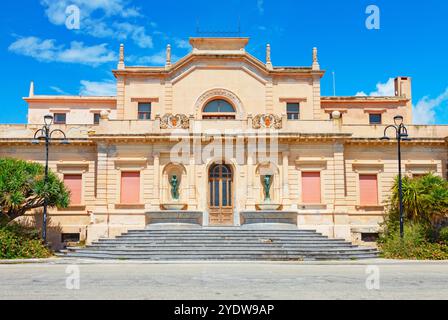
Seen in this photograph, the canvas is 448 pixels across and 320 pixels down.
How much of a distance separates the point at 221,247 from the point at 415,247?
29.9 ft

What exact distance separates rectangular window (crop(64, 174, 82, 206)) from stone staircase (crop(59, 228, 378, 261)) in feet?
17.0

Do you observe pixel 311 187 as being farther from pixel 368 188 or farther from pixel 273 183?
pixel 368 188

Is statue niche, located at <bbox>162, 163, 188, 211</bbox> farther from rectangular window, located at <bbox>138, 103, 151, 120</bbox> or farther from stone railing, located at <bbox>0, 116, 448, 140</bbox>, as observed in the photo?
rectangular window, located at <bbox>138, 103, 151, 120</bbox>

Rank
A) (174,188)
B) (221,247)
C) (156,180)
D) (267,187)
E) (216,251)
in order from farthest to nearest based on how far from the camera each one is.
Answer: (156,180)
(174,188)
(267,187)
(221,247)
(216,251)

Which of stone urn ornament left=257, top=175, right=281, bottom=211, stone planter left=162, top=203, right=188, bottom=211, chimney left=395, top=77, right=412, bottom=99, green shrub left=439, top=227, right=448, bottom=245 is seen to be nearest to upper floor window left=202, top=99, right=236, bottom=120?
stone urn ornament left=257, top=175, right=281, bottom=211

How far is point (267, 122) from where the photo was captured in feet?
91.1

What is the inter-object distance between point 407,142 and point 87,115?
2174 centimetres

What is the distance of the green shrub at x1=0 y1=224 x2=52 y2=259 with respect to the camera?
2214 centimetres

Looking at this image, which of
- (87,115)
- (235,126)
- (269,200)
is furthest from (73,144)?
(269,200)

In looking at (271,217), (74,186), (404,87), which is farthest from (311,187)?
(74,186)

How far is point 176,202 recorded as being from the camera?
2759 cm

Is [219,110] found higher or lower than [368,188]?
higher

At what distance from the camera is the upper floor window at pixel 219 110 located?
30.6 meters

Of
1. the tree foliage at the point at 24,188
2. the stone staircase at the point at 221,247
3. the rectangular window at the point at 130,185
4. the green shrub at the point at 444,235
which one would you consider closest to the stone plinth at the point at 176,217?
the stone staircase at the point at 221,247
